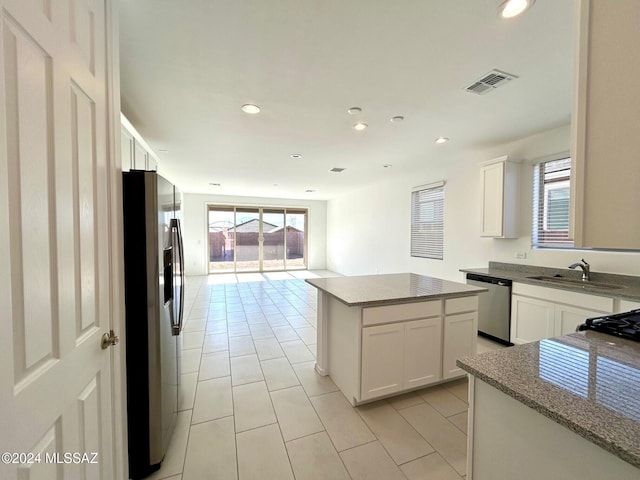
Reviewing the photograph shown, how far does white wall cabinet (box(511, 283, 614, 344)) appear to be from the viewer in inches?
95.0

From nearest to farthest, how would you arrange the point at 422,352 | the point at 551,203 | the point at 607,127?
the point at 607,127 < the point at 422,352 < the point at 551,203

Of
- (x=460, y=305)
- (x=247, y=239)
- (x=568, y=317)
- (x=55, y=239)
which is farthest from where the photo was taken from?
(x=247, y=239)

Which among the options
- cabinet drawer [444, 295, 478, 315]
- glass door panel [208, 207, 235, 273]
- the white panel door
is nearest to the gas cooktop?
cabinet drawer [444, 295, 478, 315]

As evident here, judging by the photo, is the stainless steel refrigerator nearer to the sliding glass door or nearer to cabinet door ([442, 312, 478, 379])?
cabinet door ([442, 312, 478, 379])

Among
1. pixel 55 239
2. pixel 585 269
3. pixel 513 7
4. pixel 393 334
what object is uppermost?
pixel 513 7

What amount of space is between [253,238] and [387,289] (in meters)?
7.07

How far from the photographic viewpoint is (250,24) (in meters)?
1.55

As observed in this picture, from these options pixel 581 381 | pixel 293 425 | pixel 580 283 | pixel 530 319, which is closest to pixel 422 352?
pixel 293 425

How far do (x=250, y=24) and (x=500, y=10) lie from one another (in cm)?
142

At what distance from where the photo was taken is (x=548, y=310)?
2725mm

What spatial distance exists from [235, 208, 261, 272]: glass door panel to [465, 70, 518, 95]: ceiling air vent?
7.45 m

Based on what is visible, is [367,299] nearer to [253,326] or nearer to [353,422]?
[353,422]

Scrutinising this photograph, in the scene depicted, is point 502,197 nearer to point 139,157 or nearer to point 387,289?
point 387,289

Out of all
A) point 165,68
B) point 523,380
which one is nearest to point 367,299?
point 523,380
